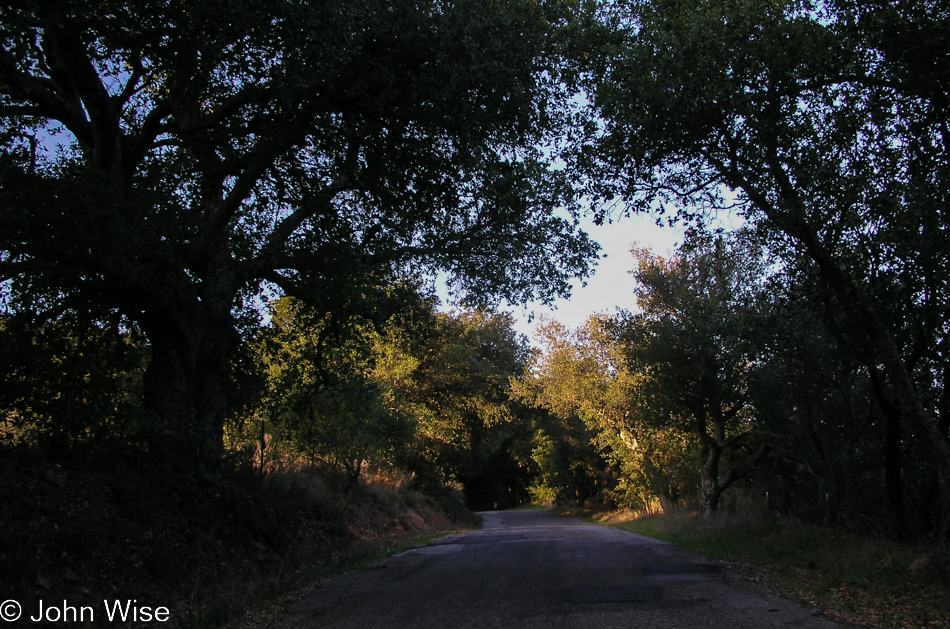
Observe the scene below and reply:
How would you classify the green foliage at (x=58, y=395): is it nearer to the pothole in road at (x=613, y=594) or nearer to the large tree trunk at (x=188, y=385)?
the large tree trunk at (x=188, y=385)

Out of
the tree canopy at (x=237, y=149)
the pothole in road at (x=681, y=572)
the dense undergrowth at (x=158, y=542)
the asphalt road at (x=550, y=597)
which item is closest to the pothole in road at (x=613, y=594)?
the asphalt road at (x=550, y=597)

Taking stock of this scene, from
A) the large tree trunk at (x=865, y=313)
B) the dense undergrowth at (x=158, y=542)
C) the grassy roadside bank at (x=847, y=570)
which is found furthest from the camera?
the large tree trunk at (x=865, y=313)

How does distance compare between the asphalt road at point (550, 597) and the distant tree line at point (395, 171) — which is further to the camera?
the distant tree line at point (395, 171)

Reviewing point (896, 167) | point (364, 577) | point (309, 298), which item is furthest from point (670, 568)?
point (309, 298)

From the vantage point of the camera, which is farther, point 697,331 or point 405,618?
point 697,331

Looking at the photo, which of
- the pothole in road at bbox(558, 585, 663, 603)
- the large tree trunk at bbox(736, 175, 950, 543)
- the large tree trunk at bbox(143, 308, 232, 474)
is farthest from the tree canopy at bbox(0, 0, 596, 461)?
the pothole in road at bbox(558, 585, 663, 603)

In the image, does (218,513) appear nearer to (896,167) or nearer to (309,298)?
(309,298)

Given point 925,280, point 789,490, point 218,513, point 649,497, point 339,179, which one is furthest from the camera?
point 649,497

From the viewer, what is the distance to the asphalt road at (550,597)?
20.2ft

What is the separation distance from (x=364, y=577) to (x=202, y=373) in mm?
4960

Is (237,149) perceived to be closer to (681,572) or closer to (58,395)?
(58,395)

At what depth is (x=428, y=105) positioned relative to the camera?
8875 mm

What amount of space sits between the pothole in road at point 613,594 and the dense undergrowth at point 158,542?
3695mm

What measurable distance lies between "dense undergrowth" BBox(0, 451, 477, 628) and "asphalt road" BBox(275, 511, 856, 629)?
984mm
